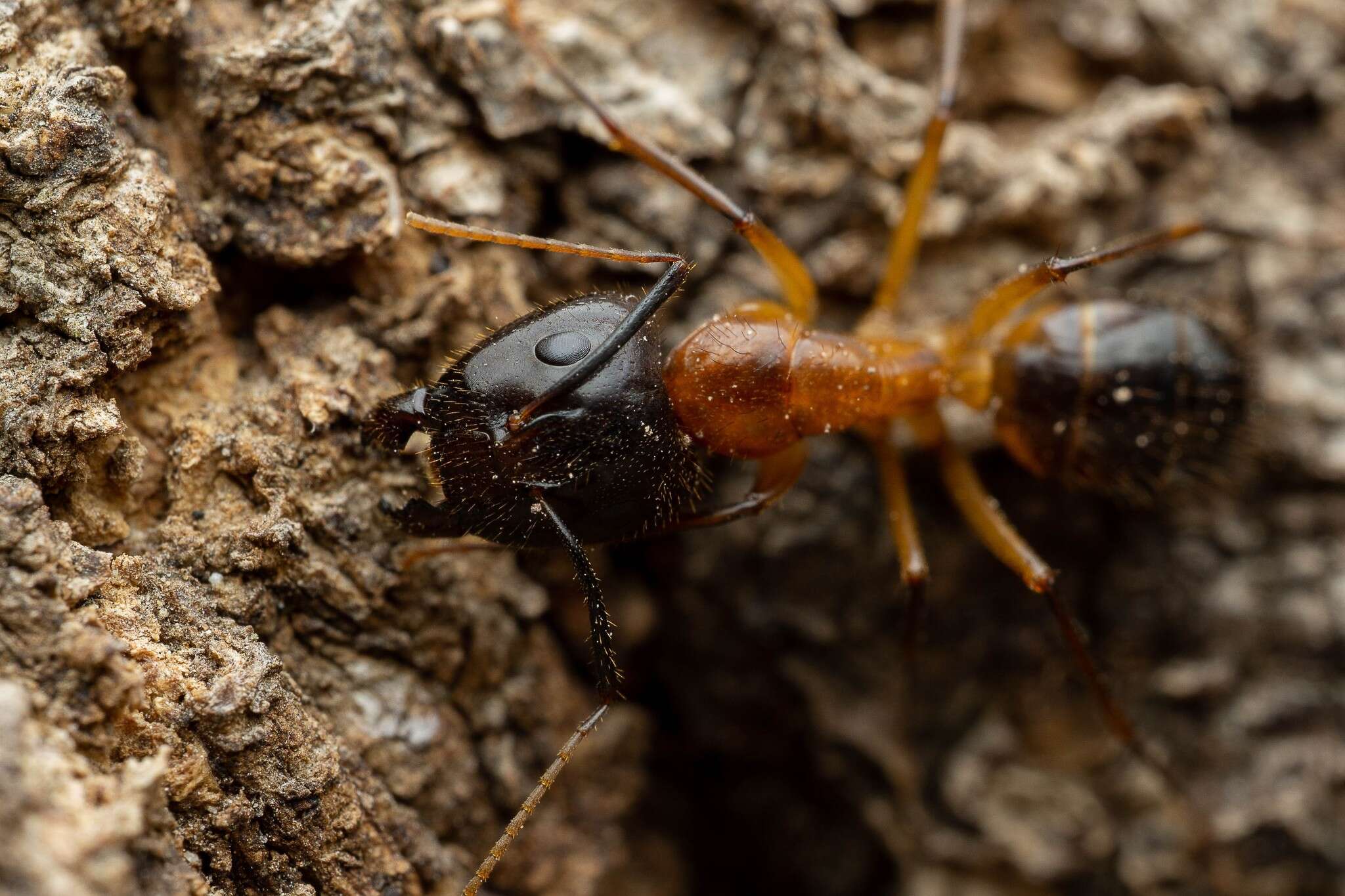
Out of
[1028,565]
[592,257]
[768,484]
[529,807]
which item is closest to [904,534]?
[1028,565]

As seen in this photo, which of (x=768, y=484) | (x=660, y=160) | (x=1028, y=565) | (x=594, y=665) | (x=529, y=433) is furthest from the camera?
(x=1028, y=565)

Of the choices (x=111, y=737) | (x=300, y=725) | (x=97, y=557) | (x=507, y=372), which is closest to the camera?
(x=111, y=737)

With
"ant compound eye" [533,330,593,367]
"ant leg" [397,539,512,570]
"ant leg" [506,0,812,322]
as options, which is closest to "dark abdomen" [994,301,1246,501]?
"ant leg" [506,0,812,322]

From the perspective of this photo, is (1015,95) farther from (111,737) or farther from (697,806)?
(111,737)

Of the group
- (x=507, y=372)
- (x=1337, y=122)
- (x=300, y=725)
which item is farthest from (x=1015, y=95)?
(x=300, y=725)

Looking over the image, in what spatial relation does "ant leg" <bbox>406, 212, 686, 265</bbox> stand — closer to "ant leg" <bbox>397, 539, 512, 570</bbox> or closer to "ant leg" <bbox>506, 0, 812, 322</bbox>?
"ant leg" <bbox>506, 0, 812, 322</bbox>

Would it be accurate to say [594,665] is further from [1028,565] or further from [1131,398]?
[1131,398]

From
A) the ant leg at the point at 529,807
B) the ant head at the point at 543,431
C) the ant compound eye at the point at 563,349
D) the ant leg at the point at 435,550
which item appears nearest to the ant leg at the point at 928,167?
the ant head at the point at 543,431
